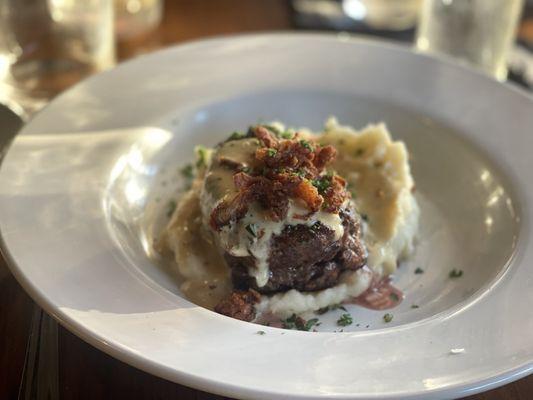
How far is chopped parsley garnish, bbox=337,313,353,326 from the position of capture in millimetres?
2902

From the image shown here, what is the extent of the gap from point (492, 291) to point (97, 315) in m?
1.55

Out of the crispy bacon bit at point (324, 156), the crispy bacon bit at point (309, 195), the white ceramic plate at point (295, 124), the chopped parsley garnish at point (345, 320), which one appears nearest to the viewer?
the white ceramic plate at point (295, 124)

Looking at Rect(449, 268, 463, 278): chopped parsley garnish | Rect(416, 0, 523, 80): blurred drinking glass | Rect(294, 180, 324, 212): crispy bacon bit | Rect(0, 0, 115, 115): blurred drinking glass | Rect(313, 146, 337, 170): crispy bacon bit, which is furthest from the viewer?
Rect(416, 0, 523, 80): blurred drinking glass

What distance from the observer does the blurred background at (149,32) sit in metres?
4.64

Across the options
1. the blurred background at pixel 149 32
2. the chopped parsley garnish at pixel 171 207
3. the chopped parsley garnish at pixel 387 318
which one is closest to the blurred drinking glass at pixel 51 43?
the blurred background at pixel 149 32

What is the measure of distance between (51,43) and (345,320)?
319 centimetres

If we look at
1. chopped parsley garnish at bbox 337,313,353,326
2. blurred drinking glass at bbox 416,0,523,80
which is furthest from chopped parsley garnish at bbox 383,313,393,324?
blurred drinking glass at bbox 416,0,523,80

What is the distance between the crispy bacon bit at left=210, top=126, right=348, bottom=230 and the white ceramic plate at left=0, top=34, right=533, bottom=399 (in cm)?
46

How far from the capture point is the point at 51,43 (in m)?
4.85

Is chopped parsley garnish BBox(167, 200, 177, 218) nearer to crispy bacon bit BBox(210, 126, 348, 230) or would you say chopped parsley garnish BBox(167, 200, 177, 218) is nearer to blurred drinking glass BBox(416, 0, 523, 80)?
crispy bacon bit BBox(210, 126, 348, 230)

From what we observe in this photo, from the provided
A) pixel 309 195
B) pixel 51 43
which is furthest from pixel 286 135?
pixel 51 43

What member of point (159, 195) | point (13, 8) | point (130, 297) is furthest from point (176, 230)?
point (13, 8)

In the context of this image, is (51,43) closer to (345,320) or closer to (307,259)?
(307,259)

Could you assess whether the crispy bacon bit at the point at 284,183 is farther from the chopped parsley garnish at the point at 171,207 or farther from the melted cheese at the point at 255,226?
the chopped parsley garnish at the point at 171,207
